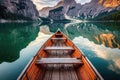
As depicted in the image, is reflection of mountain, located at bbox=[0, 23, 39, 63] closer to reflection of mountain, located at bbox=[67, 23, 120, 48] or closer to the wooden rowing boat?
the wooden rowing boat

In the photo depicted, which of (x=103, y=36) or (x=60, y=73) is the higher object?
(x=60, y=73)

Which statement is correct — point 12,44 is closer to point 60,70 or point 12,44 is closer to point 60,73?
point 60,70

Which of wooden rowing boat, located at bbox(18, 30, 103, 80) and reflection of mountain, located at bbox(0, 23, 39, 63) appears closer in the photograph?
wooden rowing boat, located at bbox(18, 30, 103, 80)

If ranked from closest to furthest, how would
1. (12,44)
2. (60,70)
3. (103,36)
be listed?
1. (60,70)
2. (12,44)
3. (103,36)

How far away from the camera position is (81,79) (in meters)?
8.16

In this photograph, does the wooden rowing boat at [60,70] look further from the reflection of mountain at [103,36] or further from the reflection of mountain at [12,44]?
the reflection of mountain at [103,36]

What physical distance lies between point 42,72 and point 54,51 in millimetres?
5276

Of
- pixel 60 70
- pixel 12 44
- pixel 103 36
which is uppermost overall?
pixel 60 70

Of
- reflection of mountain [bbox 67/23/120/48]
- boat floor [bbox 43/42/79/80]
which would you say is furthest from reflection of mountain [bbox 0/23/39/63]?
reflection of mountain [bbox 67/23/120/48]

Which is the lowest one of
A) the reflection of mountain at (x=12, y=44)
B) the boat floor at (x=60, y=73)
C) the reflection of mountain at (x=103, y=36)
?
the reflection of mountain at (x=103, y=36)

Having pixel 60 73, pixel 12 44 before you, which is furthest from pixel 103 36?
pixel 60 73

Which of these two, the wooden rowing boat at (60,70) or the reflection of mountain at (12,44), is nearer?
the wooden rowing boat at (60,70)

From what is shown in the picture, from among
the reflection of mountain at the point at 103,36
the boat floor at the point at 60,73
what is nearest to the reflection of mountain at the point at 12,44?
the boat floor at the point at 60,73

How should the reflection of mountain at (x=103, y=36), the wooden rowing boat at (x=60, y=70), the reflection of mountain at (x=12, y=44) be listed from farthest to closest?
1. the reflection of mountain at (x=103, y=36)
2. the reflection of mountain at (x=12, y=44)
3. the wooden rowing boat at (x=60, y=70)
